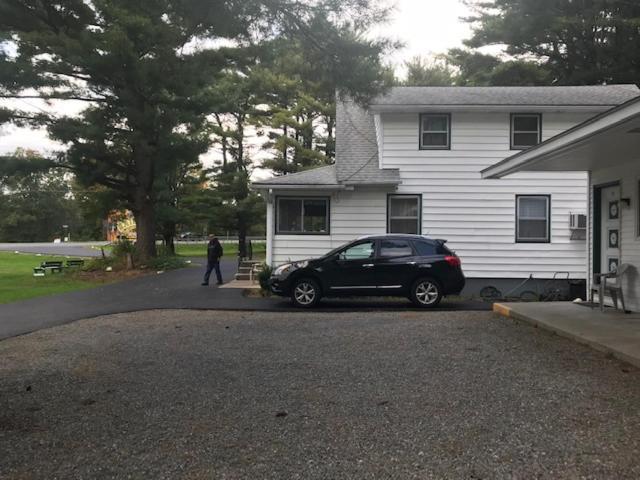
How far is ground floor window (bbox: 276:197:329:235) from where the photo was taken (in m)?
16.2

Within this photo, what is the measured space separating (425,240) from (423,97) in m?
5.46

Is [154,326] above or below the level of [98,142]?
below

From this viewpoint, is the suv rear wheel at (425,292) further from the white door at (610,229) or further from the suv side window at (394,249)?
the white door at (610,229)

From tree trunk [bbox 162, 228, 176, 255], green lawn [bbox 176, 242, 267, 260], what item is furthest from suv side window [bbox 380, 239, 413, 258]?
tree trunk [bbox 162, 228, 176, 255]

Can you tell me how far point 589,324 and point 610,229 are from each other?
314cm

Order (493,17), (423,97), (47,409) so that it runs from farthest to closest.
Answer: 1. (493,17)
2. (423,97)
3. (47,409)

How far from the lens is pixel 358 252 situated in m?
12.9

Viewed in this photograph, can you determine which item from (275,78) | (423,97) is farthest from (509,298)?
(275,78)

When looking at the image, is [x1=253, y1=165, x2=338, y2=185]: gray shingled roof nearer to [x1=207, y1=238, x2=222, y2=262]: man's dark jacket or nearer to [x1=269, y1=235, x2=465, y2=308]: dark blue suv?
[x1=207, y1=238, x2=222, y2=262]: man's dark jacket

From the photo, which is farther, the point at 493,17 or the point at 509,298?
the point at 493,17

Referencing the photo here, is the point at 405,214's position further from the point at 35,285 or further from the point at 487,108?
the point at 35,285

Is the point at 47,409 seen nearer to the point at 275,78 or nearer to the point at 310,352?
the point at 310,352

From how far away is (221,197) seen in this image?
33656mm

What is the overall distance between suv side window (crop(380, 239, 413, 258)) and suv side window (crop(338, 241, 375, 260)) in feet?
0.76
